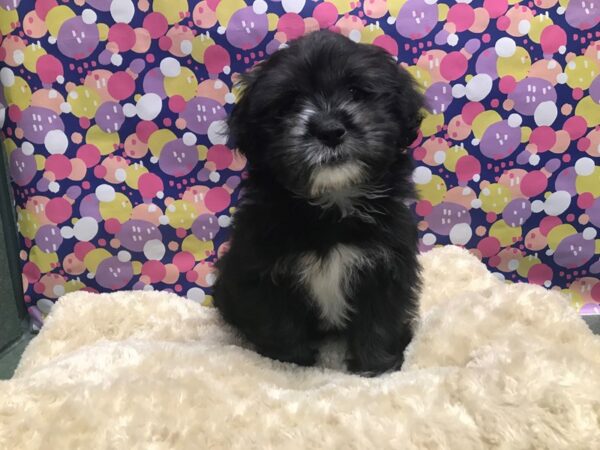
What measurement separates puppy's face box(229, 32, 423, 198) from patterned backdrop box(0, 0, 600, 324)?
0.80 meters

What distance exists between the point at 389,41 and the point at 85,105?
142cm

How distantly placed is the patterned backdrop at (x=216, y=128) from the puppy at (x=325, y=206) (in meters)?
0.73

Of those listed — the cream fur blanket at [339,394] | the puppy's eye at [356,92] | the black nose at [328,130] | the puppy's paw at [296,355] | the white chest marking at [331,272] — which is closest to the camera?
the cream fur blanket at [339,394]

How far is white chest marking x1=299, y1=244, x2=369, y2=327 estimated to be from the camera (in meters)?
1.96

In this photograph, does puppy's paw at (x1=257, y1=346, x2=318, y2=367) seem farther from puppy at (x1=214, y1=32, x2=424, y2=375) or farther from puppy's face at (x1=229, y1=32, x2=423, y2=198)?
puppy's face at (x1=229, y1=32, x2=423, y2=198)

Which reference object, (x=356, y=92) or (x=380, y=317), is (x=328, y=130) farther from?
(x=380, y=317)

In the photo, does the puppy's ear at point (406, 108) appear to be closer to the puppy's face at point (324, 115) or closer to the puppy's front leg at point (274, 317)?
the puppy's face at point (324, 115)

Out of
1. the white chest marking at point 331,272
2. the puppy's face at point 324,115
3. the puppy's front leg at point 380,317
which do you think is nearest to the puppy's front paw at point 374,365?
the puppy's front leg at point 380,317

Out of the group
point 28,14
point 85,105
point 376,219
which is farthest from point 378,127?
point 28,14

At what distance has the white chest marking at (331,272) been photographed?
1.96 m

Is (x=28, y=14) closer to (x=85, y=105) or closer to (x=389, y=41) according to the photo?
(x=85, y=105)

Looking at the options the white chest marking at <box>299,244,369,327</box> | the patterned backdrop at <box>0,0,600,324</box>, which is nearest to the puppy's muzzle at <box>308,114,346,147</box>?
the white chest marking at <box>299,244,369,327</box>

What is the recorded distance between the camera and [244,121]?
1.90 meters

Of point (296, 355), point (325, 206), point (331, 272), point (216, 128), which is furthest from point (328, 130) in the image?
point (216, 128)
